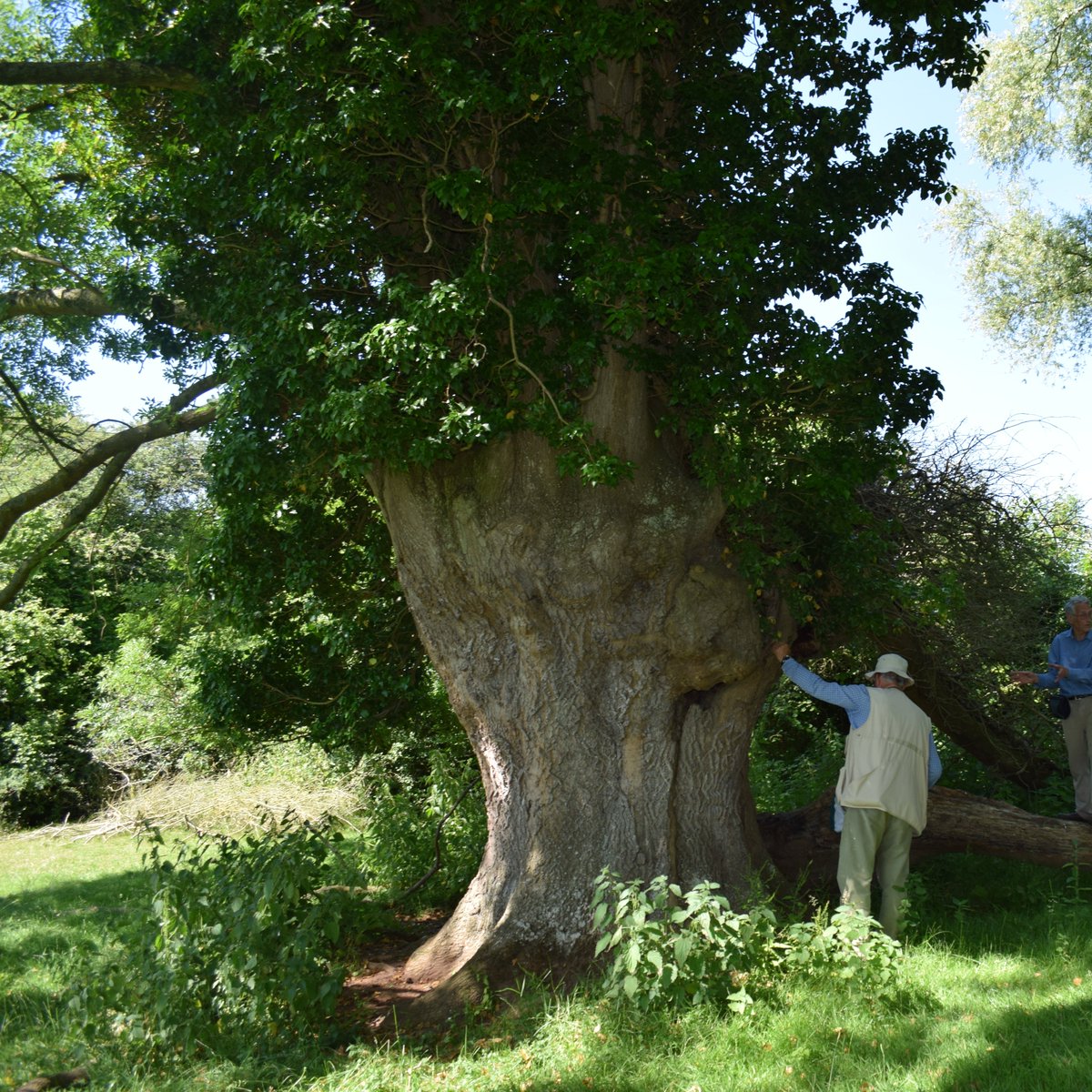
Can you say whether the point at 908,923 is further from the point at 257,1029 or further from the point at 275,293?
the point at 275,293

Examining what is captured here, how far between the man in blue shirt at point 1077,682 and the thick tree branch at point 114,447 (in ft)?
24.7

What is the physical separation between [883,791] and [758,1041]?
2.02 metres

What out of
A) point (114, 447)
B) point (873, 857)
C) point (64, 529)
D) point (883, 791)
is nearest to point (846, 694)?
point (883, 791)

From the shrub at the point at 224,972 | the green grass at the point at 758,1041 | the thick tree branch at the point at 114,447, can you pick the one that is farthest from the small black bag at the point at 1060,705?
the thick tree branch at the point at 114,447

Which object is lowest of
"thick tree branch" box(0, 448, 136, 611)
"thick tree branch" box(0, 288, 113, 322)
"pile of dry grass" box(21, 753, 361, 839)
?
"pile of dry grass" box(21, 753, 361, 839)

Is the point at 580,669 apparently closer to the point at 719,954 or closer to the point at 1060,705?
the point at 719,954

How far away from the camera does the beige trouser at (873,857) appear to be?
22.8 ft

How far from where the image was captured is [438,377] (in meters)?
6.57

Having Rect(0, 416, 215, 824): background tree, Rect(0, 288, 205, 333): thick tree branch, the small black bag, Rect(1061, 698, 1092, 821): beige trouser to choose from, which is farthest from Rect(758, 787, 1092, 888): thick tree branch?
Rect(0, 416, 215, 824): background tree

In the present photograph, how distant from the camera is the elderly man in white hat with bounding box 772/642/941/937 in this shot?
22.8 feet

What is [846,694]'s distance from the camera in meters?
7.18

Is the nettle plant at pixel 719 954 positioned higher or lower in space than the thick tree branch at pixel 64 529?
lower

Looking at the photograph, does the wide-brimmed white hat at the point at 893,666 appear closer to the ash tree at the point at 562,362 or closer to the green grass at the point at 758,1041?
the ash tree at the point at 562,362

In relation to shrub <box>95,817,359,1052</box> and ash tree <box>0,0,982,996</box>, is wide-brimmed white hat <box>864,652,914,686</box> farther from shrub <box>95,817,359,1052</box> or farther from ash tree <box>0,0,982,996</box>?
shrub <box>95,817,359,1052</box>
